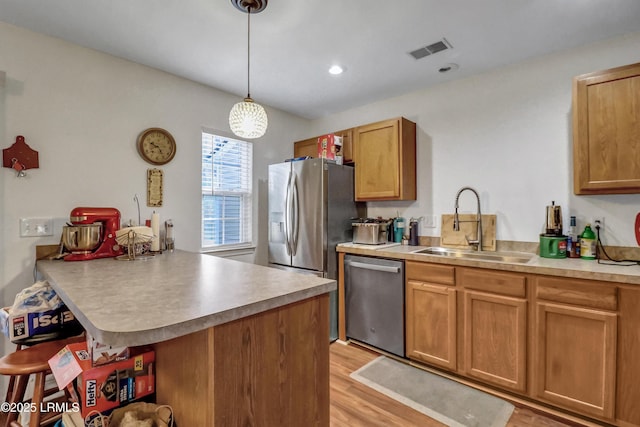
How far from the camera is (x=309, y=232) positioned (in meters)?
2.96

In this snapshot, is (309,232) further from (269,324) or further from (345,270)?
(269,324)

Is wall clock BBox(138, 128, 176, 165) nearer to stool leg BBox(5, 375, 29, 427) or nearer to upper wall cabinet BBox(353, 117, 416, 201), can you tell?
stool leg BBox(5, 375, 29, 427)

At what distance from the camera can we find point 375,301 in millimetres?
2684

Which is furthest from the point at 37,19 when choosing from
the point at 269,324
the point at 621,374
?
the point at 621,374

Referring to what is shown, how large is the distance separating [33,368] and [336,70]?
8.95 ft

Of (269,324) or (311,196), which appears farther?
(311,196)

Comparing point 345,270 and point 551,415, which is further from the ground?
point 345,270

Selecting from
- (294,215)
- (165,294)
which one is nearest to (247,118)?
(165,294)

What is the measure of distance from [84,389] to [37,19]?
232cm

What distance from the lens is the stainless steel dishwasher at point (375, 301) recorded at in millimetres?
2543

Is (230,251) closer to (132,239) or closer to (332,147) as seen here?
(132,239)

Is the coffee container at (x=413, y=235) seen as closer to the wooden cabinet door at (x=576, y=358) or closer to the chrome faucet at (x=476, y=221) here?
the chrome faucet at (x=476, y=221)

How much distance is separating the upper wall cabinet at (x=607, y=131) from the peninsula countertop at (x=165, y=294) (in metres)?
2.00

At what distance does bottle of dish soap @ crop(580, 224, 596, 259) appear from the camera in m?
2.08
